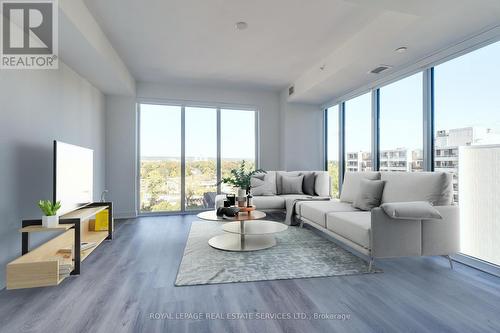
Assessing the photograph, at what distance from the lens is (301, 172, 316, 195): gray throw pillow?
4781 millimetres

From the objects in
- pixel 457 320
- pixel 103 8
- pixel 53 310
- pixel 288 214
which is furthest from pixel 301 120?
pixel 53 310

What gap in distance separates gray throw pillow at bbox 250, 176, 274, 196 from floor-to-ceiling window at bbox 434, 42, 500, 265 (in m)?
2.63

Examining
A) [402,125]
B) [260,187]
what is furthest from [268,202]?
[402,125]

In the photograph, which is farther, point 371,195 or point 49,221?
point 371,195

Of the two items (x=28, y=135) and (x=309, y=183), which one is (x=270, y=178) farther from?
(x=28, y=135)

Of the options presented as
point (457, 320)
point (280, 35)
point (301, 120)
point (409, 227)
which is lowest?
point (457, 320)

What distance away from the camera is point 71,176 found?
2.76m

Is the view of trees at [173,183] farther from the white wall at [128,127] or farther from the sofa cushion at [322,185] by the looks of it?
the sofa cushion at [322,185]

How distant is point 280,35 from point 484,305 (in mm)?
3346

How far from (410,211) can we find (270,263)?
4.70ft

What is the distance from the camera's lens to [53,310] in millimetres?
1770

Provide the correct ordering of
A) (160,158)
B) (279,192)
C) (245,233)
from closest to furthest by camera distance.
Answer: (245,233)
(279,192)
(160,158)

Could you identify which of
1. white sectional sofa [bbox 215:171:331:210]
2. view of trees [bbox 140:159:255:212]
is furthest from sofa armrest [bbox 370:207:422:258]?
view of trees [bbox 140:159:255:212]

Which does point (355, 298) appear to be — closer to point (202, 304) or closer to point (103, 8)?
point (202, 304)
